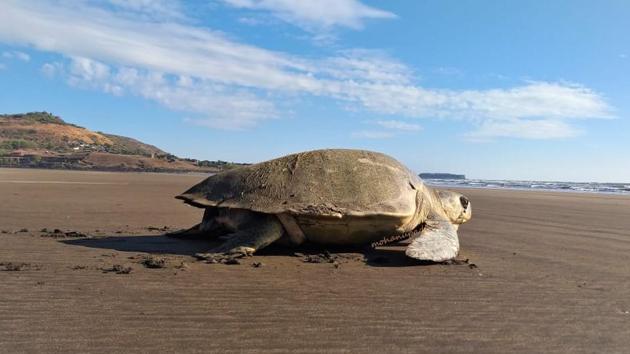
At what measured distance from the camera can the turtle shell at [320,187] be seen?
5.84m

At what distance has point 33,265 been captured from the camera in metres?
4.84

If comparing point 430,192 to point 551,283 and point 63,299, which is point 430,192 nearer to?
point 551,283

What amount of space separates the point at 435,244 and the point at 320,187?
55.8 inches

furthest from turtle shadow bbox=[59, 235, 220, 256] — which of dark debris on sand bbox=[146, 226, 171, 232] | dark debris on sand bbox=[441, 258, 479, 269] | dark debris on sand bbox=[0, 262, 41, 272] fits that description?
dark debris on sand bbox=[441, 258, 479, 269]

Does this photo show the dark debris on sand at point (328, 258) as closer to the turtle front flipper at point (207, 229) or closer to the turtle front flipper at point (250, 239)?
the turtle front flipper at point (250, 239)

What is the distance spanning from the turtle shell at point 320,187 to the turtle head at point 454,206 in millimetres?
851

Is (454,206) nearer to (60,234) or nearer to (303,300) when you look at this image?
(303,300)

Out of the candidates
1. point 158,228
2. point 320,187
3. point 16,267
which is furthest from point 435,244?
point 158,228

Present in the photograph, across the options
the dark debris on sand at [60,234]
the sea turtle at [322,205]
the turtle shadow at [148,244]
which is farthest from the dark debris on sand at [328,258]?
the dark debris on sand at [60,234]

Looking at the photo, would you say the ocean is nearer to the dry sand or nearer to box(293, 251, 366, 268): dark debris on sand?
the dry sand

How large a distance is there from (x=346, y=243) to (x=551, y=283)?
2.37m

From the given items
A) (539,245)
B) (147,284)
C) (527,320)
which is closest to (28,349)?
(147,284)

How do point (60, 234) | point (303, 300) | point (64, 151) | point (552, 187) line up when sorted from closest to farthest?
1. point (303, 300)
2. point (60, 234)
3. point (552, 187)
4. point (64, 151)

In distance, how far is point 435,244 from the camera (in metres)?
5.75
